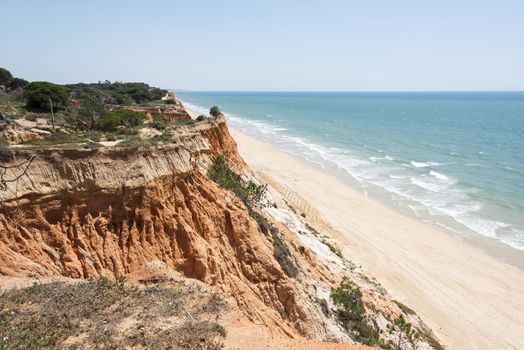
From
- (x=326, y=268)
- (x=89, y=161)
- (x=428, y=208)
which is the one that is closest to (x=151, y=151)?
(x=89, y=161)

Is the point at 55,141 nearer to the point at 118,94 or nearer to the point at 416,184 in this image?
the point at 118,94

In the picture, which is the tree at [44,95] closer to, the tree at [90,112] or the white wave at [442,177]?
the tree at [90,112]

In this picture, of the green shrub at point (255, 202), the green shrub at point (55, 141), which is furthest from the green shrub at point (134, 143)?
the green shrub at point (255, 202)

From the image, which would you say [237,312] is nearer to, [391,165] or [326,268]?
[326,268]

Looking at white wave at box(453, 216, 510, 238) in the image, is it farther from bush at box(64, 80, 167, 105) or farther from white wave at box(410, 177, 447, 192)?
bush at box(64, 80, 167, 105)

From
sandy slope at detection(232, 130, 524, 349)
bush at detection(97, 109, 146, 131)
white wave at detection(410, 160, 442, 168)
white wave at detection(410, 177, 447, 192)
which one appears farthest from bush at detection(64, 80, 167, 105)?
white wave at detection(410, 160, 442, 168)

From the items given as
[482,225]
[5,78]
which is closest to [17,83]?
[5,78]
